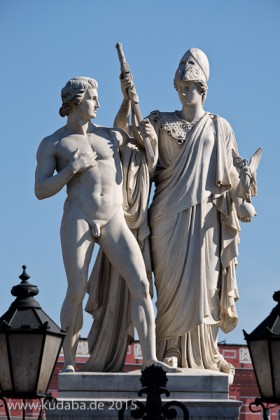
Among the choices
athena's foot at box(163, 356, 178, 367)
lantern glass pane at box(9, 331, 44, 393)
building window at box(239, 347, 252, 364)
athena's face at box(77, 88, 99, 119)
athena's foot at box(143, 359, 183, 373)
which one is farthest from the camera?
building window at box(239, 347, 252, 364)

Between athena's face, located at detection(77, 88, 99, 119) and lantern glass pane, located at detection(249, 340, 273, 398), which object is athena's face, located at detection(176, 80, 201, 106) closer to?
athena's face, located at detection(77, 88, 99, 119)

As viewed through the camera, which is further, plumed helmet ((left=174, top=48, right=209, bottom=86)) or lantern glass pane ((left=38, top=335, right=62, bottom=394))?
plumed helmet ((left=174, top=48, right=209, bottom=86))

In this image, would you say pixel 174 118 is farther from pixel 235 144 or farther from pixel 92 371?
pixel 92 371

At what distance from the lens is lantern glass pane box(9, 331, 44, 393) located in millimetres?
11672

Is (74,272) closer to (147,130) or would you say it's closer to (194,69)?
(147,130)

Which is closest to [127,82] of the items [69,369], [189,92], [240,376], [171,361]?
[189,92]

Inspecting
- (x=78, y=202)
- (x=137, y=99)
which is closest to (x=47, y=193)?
(x=78, y=202)

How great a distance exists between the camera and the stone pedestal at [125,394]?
55.6 ft

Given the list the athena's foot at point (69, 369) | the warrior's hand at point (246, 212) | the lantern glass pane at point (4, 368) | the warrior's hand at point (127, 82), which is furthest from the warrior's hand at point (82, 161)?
the lantern glass pane at point (4, 368)

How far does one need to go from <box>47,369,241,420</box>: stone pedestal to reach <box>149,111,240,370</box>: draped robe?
54cm

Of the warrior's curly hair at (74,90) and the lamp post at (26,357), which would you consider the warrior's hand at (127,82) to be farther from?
the lamp post at (26,357)

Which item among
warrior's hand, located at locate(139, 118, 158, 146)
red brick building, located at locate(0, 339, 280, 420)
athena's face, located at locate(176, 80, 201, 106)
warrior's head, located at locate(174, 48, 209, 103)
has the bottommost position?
Result: warrior's hand, located at locate(139, 118, 158, 146)

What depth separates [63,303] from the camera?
17.5 metres

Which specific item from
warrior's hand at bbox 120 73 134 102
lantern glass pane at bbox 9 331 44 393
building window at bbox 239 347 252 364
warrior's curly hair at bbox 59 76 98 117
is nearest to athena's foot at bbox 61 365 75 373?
warrior's curly hair at bbox 59 76 98 117
